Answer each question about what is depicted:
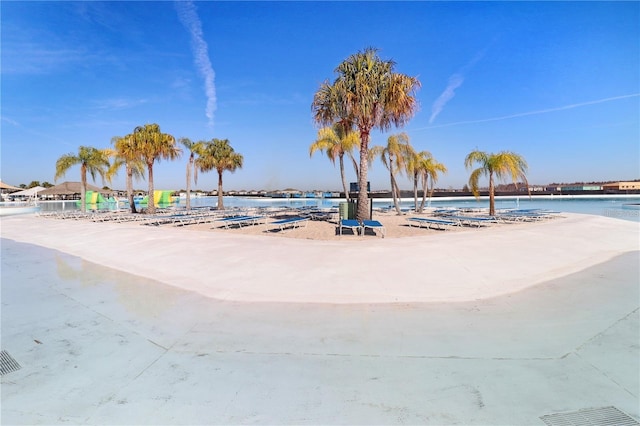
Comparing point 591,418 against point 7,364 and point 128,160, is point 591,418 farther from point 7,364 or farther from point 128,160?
point 128,160

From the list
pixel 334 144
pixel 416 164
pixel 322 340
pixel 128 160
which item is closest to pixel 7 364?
pixel 322 340

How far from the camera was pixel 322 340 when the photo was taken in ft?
11.4

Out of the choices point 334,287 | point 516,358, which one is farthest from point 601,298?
point 334,287

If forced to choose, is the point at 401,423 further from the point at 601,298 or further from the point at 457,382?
the point at 601,298

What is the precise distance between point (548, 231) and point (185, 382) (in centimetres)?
1295

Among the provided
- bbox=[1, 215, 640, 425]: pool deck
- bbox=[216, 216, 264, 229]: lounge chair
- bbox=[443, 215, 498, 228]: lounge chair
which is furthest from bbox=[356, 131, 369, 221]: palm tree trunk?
bbox=[216, 216, 264, 229]: lounge chair

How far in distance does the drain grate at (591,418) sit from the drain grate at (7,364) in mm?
4628

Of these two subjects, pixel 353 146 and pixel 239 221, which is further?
pixel 353 146

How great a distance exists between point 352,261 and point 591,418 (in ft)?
16.1

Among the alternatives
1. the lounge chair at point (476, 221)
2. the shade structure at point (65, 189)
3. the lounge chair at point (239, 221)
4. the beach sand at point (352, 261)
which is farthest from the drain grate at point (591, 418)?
the shade structure at point (65, 189)

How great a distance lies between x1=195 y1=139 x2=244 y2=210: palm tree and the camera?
25.5 metres

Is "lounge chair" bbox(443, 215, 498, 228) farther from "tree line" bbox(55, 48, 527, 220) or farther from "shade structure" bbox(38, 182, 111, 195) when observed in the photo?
"shade structure" bbox(38, 182, 111, 195)

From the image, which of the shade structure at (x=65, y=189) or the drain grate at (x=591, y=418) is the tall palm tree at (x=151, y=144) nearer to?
the drain grate at (x=591, y=418)

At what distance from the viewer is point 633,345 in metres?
3.34
